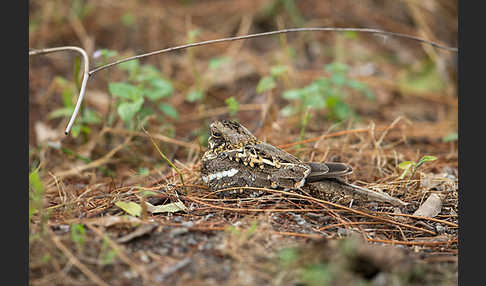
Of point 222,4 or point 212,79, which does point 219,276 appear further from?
point 222,4

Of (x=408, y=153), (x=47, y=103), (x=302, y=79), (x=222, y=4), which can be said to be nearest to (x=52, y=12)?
(x=47, y=103)

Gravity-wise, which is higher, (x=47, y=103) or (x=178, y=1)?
(x=178, y=1)

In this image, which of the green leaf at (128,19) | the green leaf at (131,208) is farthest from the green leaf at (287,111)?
the green leaf at (128,19)

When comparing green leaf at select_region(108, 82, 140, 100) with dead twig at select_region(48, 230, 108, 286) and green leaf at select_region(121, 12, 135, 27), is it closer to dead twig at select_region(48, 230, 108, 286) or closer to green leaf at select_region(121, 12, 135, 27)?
dead twig at select_region(48, 230, 108, 286)

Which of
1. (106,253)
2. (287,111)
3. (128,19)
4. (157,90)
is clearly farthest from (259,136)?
(128,19)

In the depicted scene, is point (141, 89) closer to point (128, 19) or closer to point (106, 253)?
point (106, 253)

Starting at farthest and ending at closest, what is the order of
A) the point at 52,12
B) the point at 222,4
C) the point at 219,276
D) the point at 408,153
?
the point at 222,4 < the point at 52,12 < the point at 408,153 < the point at 219,276

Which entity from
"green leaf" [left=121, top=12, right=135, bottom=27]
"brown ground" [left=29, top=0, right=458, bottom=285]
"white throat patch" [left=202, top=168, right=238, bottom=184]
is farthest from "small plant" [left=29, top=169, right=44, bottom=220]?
"green leaf" [left=121, top=12, right=135, bottom=27]
